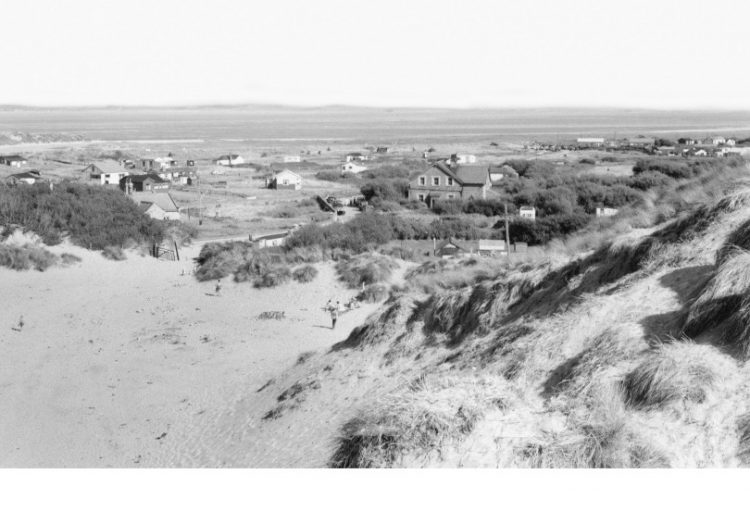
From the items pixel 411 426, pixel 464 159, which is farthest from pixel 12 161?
pixel 411 426

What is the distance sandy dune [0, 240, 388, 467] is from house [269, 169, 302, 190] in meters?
25.6

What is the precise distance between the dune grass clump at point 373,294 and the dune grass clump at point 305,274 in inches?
61.0

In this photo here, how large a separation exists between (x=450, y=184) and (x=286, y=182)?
12.8m

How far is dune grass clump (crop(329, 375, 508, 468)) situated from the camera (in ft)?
15.8

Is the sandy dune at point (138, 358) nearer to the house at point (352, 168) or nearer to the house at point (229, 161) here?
the house at point (352, 168)

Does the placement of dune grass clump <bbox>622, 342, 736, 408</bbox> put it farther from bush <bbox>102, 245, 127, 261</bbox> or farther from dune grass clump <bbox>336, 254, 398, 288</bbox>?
bush <bbox>102, 245, 127, 261</bbox>

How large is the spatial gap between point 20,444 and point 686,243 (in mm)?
6265

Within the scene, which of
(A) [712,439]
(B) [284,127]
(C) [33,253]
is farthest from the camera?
(B) [284,127]

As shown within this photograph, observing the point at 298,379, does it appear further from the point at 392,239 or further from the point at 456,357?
the point at 392,239

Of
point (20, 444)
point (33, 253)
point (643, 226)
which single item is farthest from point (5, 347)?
point (643, 226)

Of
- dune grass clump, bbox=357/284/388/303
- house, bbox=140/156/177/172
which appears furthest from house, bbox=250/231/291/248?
house, bbox=140/156/177/172

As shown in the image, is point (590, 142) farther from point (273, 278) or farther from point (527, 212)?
point (273, 278)

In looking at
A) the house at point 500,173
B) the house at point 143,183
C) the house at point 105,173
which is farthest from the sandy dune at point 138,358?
the house at point 500,173

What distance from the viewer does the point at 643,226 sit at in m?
8.98
